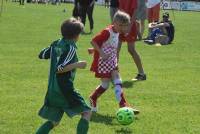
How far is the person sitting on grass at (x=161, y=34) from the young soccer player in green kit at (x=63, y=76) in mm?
11908

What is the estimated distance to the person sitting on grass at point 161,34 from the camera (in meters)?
17.5

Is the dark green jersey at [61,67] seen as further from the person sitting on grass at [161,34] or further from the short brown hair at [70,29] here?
the person sitting on grass at [161,34]

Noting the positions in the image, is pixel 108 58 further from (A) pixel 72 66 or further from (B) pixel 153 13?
(B) pixel 153 13

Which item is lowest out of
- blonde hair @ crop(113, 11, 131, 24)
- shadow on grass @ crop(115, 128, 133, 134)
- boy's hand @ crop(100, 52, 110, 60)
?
shadow on grass @ crop(115, 128, 133, 134)

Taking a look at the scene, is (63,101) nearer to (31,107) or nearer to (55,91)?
(55,91)

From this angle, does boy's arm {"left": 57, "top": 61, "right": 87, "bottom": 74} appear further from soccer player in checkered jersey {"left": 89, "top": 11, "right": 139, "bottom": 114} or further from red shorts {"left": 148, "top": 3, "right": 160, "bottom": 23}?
red shorts {"left": 148, "top": 3, "right": 160, "bottom": 23}

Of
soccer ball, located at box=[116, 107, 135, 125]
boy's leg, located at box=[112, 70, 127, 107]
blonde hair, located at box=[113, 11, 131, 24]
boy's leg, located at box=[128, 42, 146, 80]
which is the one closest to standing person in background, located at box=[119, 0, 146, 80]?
boy's leg, located at box=[128, 42, 146, 80]

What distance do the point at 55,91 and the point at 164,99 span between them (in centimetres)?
351

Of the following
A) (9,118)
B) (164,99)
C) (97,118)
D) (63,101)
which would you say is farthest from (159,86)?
(63,101)

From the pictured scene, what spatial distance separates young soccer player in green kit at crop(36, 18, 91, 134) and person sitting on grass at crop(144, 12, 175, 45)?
11908 millimetres

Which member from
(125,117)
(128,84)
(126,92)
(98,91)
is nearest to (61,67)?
(125,117)

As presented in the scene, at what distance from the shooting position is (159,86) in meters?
9.91

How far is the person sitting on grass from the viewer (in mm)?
17469

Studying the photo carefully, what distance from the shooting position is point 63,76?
18.4 ft
